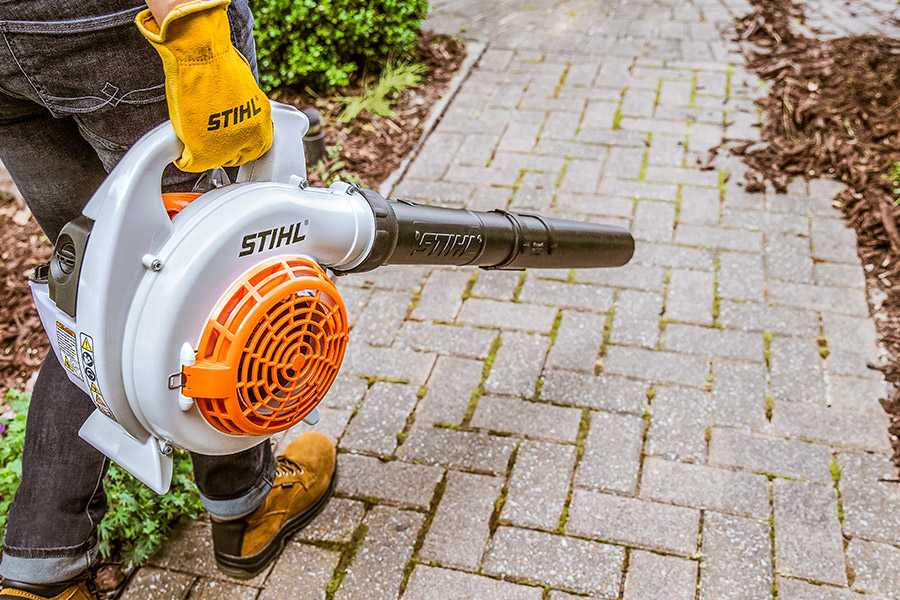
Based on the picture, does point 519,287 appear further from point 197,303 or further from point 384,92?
point 197,303

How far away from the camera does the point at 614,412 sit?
2.56m

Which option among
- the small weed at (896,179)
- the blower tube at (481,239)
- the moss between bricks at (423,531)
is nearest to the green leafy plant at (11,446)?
the moss between bricks at (423,531)

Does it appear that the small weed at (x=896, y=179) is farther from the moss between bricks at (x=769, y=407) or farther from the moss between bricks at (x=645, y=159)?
the moss between bricks at (x=769, y=407)

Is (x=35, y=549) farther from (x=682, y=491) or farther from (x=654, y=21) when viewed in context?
(x=654, y=21)

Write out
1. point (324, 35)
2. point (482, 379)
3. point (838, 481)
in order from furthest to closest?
1. point (324, 35)
2. point (482, 379)
3. point (838, 481)

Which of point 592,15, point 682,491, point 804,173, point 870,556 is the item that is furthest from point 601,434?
point 592,15

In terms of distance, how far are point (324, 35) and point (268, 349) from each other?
3.28 meters

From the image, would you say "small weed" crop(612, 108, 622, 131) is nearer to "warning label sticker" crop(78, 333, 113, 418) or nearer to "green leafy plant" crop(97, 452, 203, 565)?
"green leafy plant" crop(97, 452, 203, 565)

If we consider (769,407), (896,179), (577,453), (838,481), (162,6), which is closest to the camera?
(162,6)

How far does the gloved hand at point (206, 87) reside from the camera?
109 centimetres

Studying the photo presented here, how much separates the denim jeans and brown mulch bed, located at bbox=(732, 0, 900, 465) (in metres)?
2.13

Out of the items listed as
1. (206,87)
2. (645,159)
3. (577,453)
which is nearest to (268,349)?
(206,87)

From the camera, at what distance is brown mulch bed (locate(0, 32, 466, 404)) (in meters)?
2.94

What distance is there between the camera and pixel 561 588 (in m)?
2.03
